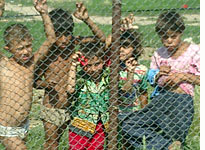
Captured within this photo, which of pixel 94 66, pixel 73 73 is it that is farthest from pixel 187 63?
pixel 73 73

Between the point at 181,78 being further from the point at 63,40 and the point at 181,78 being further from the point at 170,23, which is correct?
the point at 63,40

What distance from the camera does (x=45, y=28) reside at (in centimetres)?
315

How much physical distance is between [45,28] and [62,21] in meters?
0.36

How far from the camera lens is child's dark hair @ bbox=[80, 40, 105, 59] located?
10.9 feet

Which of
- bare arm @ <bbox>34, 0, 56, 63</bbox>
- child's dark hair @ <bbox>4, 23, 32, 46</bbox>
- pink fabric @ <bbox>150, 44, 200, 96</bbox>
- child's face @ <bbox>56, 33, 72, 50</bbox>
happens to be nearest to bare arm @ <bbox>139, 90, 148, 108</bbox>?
pink fabric @ <bbox>150, 44, 200, 96</bbox>

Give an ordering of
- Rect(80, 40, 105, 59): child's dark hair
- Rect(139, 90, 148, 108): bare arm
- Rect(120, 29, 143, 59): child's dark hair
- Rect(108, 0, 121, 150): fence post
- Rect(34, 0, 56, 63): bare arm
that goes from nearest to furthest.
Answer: Rect(34, 0, 56, 63): bare arm < Rect(108, 0, 121, 150): fence post < Rect(80, 40, 105, 59): child's dark hair < Rect(120, 29, 143, 59): child's dark hair < Rect(139, 90, 148, 108): bare arm

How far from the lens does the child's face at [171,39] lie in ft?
11.6

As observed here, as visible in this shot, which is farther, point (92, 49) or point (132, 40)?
point (132, 40)

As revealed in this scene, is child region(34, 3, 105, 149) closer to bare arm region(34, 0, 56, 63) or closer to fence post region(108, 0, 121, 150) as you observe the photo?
bare arm region(34, 0, 56, 63)

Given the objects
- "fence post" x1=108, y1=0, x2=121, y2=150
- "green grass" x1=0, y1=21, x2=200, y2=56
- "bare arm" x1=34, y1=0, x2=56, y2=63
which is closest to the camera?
"bare arm" x1=34, y1=0, x2=56, y2=63

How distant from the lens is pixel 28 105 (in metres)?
3.40

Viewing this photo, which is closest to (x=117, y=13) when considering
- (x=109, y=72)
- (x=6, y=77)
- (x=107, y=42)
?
(x=107, y=42)

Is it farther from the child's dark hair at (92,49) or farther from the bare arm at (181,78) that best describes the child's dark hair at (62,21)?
the bare arm at (181,78)

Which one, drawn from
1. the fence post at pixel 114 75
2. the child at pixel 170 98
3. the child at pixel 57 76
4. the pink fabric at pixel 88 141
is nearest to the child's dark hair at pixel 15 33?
the child at pixel 57 76
